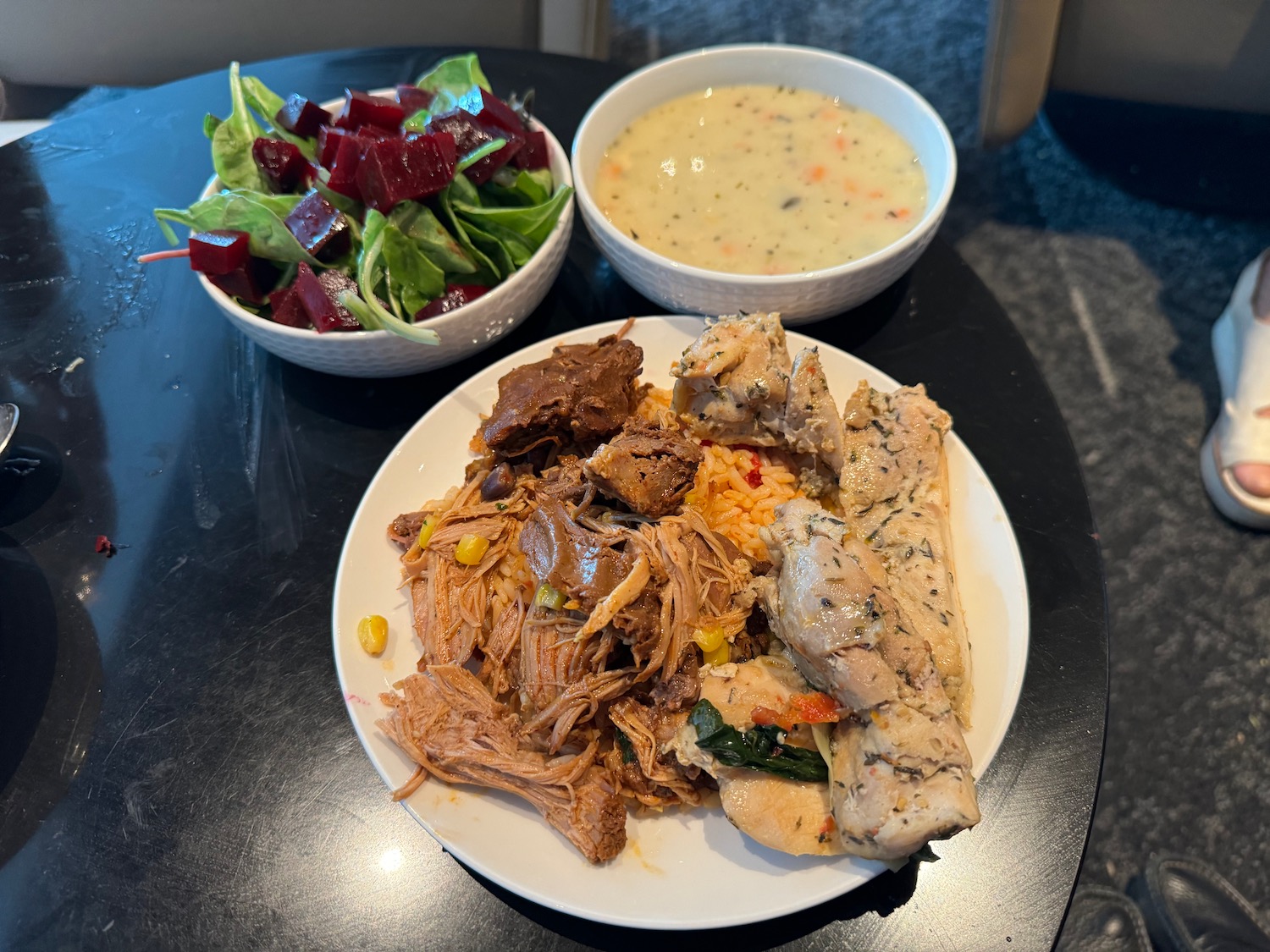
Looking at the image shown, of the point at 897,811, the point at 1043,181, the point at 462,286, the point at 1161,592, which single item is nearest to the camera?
the point at 897,811

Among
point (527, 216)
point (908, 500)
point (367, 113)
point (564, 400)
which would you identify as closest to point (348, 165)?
point (367, 113)

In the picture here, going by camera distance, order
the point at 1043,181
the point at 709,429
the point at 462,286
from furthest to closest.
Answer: the point at 1043,181, the point at 462,286, the point at 709,429

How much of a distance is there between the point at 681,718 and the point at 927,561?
1.82 feet

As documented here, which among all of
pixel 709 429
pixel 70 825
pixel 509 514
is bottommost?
pixel 70 825

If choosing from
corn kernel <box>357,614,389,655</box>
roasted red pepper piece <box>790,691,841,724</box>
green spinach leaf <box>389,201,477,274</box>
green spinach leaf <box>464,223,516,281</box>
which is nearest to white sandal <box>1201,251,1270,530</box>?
roasted red pepper piece <box>790,691,841,724</box>

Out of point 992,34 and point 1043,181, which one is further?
point 1043,181

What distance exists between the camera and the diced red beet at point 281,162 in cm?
211

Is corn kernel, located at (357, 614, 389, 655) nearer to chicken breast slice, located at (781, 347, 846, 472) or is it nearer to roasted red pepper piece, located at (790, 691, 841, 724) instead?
roasted red pepper piece, located at (790, 691, 841, 724)

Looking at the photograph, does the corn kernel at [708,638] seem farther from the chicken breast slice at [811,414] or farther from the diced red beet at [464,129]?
the diced red beet at [464,129]

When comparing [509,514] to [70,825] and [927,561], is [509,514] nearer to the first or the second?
[927,561]

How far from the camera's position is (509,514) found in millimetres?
1771

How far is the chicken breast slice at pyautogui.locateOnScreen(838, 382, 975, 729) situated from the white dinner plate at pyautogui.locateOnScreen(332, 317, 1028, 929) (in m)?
0.05

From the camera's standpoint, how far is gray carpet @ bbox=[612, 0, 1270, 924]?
101 inches

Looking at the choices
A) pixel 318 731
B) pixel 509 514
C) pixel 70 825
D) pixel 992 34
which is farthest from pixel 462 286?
pixel 992 34
